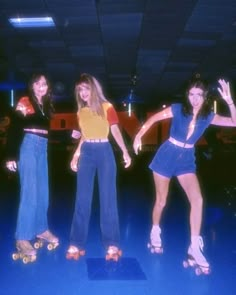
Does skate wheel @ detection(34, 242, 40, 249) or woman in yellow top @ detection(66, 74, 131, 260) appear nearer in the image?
woman in yellow top @ detection(66, 74, 131, 260)

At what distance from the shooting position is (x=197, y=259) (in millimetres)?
3115

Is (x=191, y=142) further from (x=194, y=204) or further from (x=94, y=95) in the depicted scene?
(x=94, y=95)

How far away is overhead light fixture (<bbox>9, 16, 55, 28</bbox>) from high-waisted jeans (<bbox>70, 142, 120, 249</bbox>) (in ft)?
15.5

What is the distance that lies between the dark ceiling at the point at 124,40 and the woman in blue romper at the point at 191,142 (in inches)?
144

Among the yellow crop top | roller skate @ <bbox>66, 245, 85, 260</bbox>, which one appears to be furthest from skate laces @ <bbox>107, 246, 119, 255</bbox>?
the yellow crop top

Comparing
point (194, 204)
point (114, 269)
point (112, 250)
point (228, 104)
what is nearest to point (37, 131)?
point (112, 250)

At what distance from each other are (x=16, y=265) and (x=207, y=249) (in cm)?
175

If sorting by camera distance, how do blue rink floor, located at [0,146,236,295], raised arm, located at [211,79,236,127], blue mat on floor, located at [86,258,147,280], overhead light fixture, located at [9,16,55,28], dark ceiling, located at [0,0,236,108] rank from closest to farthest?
blue rink floor, located at [0,146,236,295], blue mat on floor, located at [86,258,147,280], raised arm, located at [211,79,236,127], dark ceiling, located at [0,0,236,108], overhead light fixture, located at [9,16,55,28]

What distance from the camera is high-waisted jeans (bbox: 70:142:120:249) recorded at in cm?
333

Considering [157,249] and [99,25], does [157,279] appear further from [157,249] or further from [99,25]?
[99,25]

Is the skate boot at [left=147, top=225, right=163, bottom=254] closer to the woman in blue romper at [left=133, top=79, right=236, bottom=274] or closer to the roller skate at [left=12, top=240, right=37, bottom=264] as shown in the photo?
the woman in blue romper at [left=133, top=79, right=236, bottom=274]

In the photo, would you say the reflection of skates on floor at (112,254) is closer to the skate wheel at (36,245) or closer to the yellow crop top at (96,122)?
the skate wheel at (36,245)

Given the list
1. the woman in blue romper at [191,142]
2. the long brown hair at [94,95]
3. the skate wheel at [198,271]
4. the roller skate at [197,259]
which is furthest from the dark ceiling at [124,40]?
the skate wheel at [198,271]

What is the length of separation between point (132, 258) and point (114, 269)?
0.37 metres
